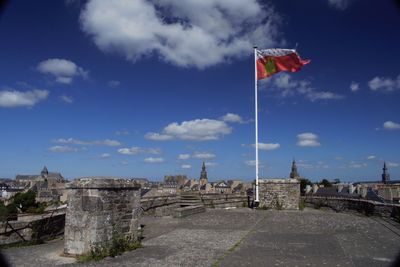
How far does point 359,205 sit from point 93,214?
39.0 ft

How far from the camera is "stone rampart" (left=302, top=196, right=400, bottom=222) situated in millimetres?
13554

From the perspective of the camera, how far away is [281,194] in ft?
56.8

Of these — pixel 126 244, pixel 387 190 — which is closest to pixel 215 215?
pixel 126 244

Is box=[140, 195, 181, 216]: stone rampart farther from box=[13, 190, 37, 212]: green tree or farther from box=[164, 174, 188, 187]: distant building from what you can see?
box=[164, 174, 188, 187]: distant building

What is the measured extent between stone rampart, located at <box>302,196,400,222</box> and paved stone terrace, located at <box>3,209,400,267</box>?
87cm

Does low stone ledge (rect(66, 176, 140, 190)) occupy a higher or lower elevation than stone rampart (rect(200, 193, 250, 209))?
higher

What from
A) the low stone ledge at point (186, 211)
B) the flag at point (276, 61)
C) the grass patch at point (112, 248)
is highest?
the flag at point (276, 61)

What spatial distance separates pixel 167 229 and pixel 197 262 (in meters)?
4.46

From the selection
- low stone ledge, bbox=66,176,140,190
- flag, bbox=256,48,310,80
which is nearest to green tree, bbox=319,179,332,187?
flag, bbox=256,48,310,80

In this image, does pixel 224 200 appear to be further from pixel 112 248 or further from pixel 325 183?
pixel 325 183

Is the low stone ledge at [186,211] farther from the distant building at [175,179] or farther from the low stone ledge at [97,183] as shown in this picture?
the distant building at [175,179]

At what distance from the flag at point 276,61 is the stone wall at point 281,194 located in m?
5.01

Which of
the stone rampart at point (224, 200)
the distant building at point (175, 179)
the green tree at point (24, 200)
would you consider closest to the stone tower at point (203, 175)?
the distant building at point (175, 179)

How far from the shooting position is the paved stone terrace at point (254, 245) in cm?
724
